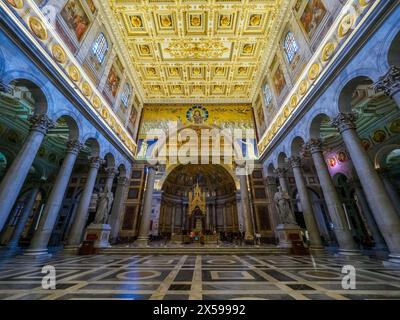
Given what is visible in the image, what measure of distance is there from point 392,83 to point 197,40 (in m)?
14.6

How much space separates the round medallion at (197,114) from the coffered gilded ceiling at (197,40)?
2157 millimetres

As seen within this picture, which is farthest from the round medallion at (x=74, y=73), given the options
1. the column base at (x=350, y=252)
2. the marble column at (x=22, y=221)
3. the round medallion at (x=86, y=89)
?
the column base at (x=350, y=252)

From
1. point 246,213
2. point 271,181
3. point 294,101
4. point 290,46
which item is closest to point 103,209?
point 246,213

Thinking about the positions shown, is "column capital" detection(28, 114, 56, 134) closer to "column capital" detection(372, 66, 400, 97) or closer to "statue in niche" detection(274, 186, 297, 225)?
"column capital" detection(372, 66, 400, 97)

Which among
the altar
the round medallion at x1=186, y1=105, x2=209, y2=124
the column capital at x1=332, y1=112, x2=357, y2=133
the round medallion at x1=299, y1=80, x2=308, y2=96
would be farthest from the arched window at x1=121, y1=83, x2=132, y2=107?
the column capital at x1=332, y1=112, x2=357, y2=133

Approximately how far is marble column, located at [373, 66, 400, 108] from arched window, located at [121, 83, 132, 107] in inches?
704

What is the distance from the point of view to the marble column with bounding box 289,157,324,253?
10.2m

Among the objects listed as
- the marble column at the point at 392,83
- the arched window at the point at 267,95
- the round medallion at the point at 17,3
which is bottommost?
the marble column at the point at 392,83

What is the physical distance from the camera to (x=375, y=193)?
679 cm

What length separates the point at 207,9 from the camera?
14.0 meters

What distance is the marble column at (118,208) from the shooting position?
1535cm

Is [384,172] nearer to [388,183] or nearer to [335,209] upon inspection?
[388,183]

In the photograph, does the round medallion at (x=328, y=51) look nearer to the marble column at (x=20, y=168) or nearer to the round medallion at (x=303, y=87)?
the round medallion at (x=303, y=87)
